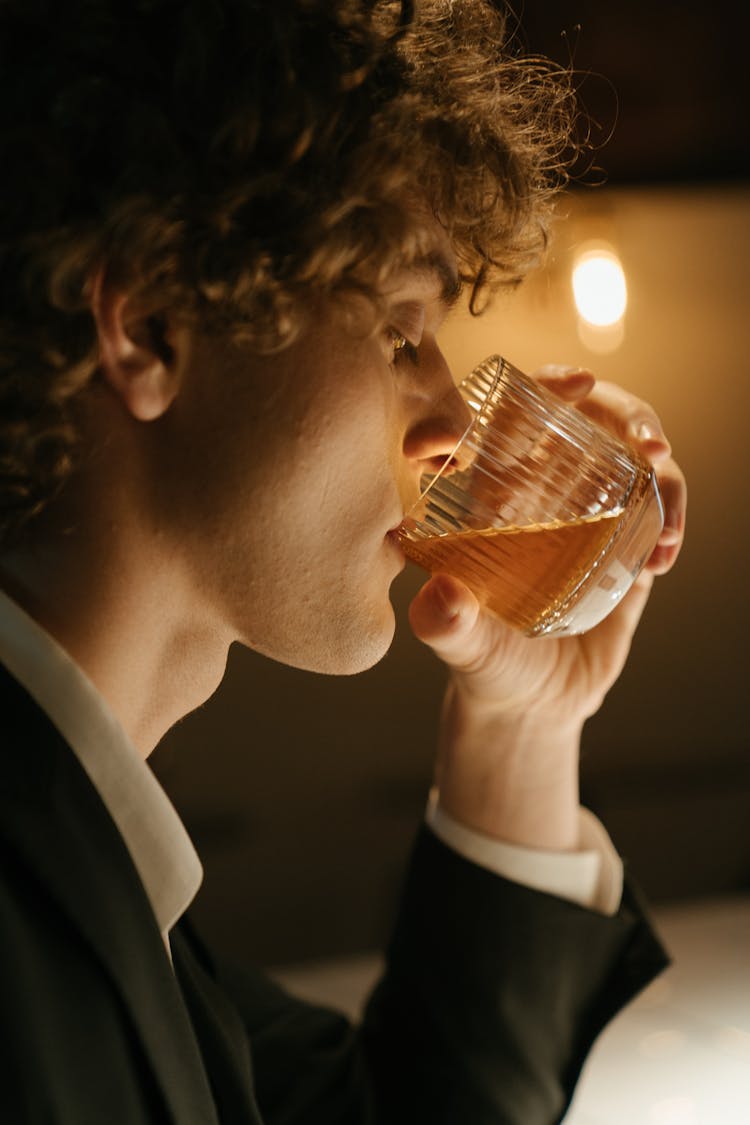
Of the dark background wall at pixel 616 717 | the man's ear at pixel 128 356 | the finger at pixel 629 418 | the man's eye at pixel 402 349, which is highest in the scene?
the man's eye at pixel 402 349

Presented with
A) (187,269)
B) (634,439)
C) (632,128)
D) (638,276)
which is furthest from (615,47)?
(187,269)

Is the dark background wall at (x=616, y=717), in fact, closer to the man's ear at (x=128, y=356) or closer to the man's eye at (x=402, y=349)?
the man's eye at (x=402, y=349)

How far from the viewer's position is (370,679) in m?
2.49

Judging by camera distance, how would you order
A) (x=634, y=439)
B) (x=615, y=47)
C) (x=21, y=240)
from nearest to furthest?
(x=21, y=240) < (x=634, y=439) < (x=615, y=47)

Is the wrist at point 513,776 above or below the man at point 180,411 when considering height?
below

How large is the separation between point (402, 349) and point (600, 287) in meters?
1.27

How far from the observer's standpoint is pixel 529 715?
4.18ft

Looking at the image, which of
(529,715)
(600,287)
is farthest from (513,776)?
(600,287)

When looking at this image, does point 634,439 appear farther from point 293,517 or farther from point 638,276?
point 638,276

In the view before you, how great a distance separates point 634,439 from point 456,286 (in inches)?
10.7

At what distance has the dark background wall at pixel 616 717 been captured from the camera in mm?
2371

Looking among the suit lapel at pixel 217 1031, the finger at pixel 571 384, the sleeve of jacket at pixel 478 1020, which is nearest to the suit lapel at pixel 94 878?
the suit lapel at pixel 217 1031

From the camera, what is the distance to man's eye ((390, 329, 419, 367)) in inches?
37.1

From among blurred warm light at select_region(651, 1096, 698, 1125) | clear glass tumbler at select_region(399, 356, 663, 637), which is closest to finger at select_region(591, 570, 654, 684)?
clear glass tumbler at select_region(399, 356, 663, 637)
